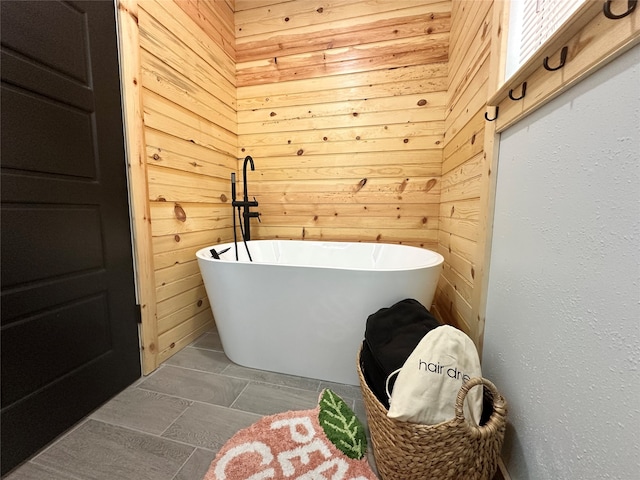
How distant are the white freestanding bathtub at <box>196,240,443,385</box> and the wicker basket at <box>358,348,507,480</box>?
54 centimetres

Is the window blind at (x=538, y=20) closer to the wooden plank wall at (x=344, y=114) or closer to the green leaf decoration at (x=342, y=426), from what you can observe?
the wooden plank wall at (x=344, y=114)

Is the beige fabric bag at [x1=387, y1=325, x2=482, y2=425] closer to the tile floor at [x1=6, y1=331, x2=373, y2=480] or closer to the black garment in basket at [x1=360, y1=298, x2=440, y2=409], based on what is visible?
the black garment in basket at [x1=360, y1=298, x2=440, y2=409]

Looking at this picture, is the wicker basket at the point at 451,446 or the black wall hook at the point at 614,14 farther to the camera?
the wicker basket at the point at 451,446

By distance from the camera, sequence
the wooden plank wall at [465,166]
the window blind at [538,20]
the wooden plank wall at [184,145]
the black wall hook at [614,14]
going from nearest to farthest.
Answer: the black wall hook at [614,14] < the window blind at [538,20] < the wooden plank wall at [465,166] < the wooden plank wall at [184,145]

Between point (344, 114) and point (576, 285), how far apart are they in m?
2.03

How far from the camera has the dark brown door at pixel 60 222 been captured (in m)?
0.92

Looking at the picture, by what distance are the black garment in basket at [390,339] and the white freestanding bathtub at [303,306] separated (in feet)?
0.46

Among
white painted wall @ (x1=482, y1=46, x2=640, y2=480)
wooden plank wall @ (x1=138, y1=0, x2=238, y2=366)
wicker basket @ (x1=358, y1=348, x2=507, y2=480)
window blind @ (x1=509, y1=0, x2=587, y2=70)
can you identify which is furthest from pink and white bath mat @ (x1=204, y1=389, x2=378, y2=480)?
window blind @ (x1=509, y1=0, x2=587, y2=70)

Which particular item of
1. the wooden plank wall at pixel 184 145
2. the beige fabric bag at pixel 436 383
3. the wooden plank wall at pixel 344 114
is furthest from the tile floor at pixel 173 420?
the wooden plank wall at pixel 344 114

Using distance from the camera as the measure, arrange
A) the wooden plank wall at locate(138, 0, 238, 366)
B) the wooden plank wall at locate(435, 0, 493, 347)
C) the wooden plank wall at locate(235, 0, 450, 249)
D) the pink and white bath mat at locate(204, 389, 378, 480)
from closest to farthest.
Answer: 1. the pink and white bath mat at locate(204, 389, 378, 480)
2. the wooden plank wall at locate(435, 0, 493, 347)
3. the wooden plank wall at locate(138, 0, 238, 366)
4. the wooden plank wall at locate(235, 0, 450, 249)

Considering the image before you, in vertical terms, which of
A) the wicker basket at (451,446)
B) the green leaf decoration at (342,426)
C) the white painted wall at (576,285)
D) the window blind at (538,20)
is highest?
the window blind at (538,20)

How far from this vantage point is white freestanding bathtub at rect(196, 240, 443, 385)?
49.1 inches

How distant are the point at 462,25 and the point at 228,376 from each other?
2.49m

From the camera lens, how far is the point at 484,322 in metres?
1.07
